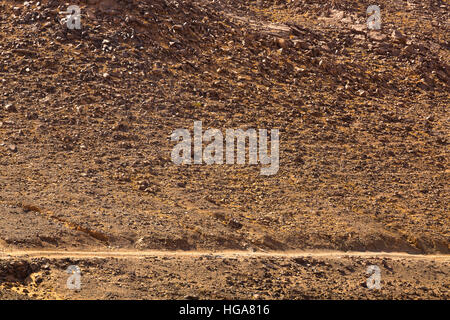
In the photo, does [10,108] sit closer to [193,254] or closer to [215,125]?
[215,125]

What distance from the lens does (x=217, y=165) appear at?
12.6 metres

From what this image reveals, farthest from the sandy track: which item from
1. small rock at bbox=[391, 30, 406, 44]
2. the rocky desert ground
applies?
small rock at bbox=[391, 30, 406, 44]

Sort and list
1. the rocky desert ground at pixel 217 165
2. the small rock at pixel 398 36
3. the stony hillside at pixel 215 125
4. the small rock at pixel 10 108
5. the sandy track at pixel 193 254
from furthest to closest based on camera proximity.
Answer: the small rock at pixel 398 36, the small rock at pixel 10 108, the stony hillside at pixel 215 125, the rocky desert ground at pixel 217 165, the sandy track at pixel 193 254

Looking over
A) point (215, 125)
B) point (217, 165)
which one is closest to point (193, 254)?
point (217, 165)

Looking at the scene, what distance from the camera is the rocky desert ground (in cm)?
1012

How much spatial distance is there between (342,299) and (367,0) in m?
11.0

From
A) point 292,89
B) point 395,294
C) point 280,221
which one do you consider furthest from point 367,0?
point 395,294

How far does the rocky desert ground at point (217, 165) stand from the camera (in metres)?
10.1

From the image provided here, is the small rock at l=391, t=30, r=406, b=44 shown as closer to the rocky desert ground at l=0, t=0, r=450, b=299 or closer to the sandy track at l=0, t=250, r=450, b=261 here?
the rocky desert ground at l=0, t=0, r=450, b=299

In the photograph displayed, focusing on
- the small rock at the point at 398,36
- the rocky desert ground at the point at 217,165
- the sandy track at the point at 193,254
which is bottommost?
the sandy track at the point at 193,254

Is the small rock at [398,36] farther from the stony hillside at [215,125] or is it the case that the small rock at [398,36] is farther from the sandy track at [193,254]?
the sandy track at [193,254]

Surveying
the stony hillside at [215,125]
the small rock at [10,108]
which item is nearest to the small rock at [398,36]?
the stony hillside at [215,125]

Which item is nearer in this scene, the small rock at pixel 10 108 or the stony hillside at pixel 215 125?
the stony hillside at pixel 215 125

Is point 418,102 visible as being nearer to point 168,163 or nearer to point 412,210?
point 412,210
